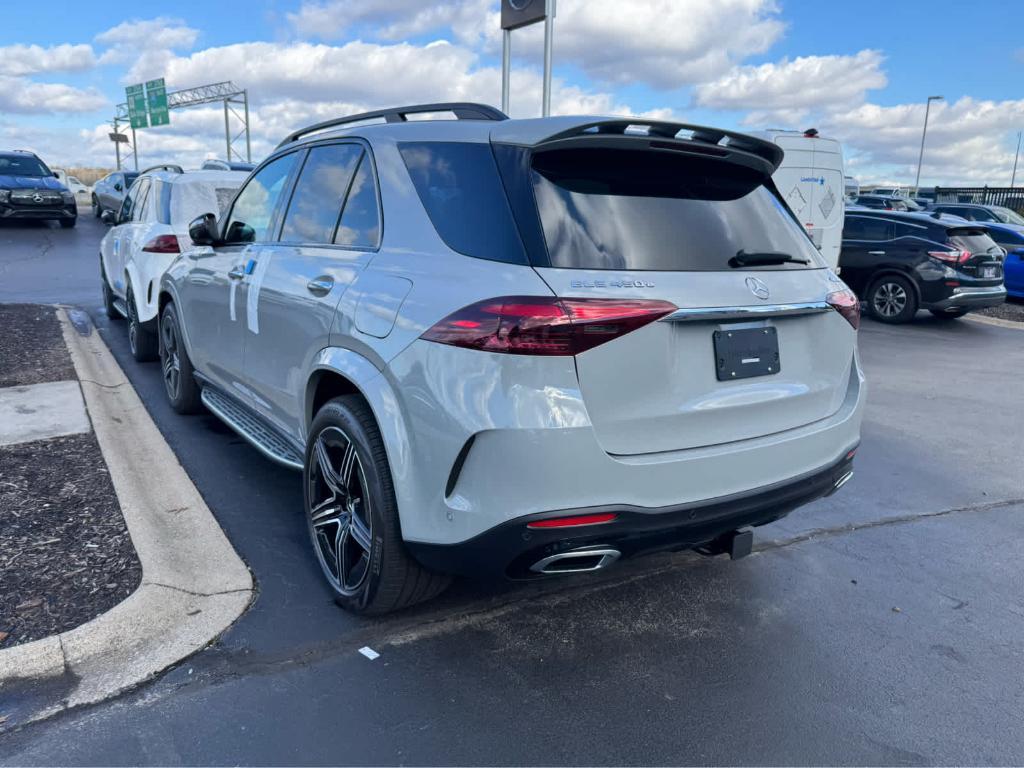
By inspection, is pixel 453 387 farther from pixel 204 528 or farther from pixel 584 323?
pixel 204 528

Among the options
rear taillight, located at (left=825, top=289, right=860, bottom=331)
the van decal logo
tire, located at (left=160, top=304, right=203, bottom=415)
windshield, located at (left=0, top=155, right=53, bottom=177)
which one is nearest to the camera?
the van decal logo

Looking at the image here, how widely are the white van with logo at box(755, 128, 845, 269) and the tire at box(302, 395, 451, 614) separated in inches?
381

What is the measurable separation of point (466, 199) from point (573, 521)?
3.80 ft

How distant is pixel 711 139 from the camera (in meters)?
3.01

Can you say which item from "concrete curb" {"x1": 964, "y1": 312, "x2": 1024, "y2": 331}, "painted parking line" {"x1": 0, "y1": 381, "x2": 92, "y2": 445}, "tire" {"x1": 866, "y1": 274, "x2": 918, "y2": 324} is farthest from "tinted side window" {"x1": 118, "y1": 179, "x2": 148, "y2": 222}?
"concrete curb" {"x1": 964, "y1": 312, "x2": 1024, "y2": 331}

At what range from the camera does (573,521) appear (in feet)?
8.12

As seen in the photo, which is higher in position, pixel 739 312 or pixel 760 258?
pixel 760 258

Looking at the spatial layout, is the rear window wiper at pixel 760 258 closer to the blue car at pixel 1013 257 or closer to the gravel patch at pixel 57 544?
the gravel patch at pixel 57 544

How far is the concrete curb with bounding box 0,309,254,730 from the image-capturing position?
2705 millimetres

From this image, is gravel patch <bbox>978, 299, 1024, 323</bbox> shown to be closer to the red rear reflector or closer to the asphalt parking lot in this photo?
the asphalt parking lot

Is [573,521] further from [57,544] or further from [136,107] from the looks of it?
[136,107]

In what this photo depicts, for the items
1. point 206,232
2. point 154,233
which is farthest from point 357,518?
point 154,233

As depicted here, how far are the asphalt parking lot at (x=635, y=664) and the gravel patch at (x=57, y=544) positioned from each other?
1.70 feet

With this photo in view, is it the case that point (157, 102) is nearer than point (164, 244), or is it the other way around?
point (164, 244)
